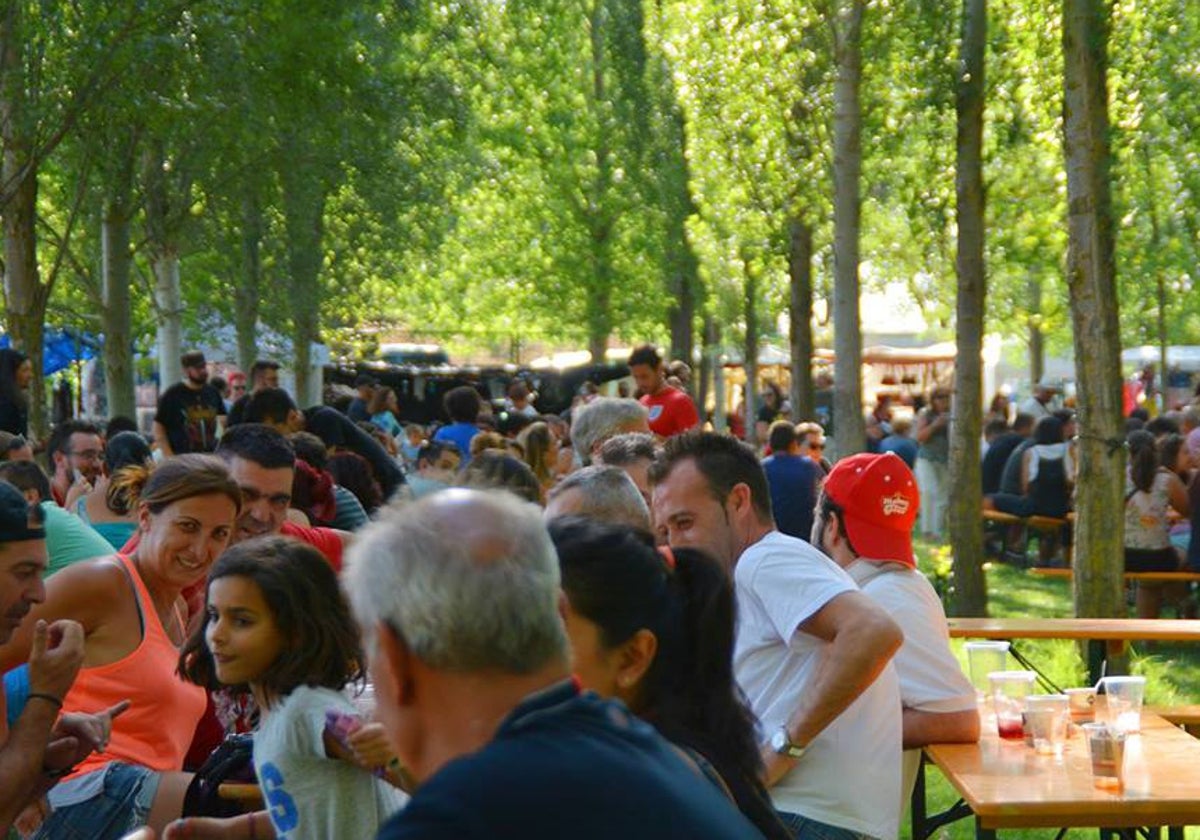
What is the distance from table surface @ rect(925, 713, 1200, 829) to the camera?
562 centimetres

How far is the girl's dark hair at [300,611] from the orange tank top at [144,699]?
517 millimetres

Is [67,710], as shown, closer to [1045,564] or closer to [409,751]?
[409,751]

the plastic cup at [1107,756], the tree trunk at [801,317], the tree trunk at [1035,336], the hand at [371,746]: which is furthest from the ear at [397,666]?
the tree trunk at [1035,336]

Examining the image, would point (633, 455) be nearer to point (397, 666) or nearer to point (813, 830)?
point (813, 830)

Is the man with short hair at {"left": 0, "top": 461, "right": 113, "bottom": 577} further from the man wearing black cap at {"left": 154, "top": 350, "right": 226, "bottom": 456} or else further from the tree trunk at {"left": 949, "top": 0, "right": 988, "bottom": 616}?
the tree trunk at {"left": 949, "top": 0, "right": 988, "bottom": 616}

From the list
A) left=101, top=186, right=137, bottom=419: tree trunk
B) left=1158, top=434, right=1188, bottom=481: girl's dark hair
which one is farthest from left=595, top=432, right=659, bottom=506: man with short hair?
left=101, top=186, right=137, bottom=419: tree trunk

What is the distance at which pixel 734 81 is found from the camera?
77.2ft

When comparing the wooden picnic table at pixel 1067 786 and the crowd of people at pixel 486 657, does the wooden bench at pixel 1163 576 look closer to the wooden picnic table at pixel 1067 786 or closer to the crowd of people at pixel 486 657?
the crowd of people at pixel 486 657

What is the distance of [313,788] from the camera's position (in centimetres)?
432

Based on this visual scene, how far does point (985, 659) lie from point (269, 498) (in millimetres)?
2662

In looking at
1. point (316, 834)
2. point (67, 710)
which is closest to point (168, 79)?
point (67, 710)

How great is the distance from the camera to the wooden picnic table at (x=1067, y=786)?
5.62 metres

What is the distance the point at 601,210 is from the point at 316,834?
41.6 meters

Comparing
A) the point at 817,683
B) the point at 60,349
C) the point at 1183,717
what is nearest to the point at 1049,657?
the point at 1183,717
